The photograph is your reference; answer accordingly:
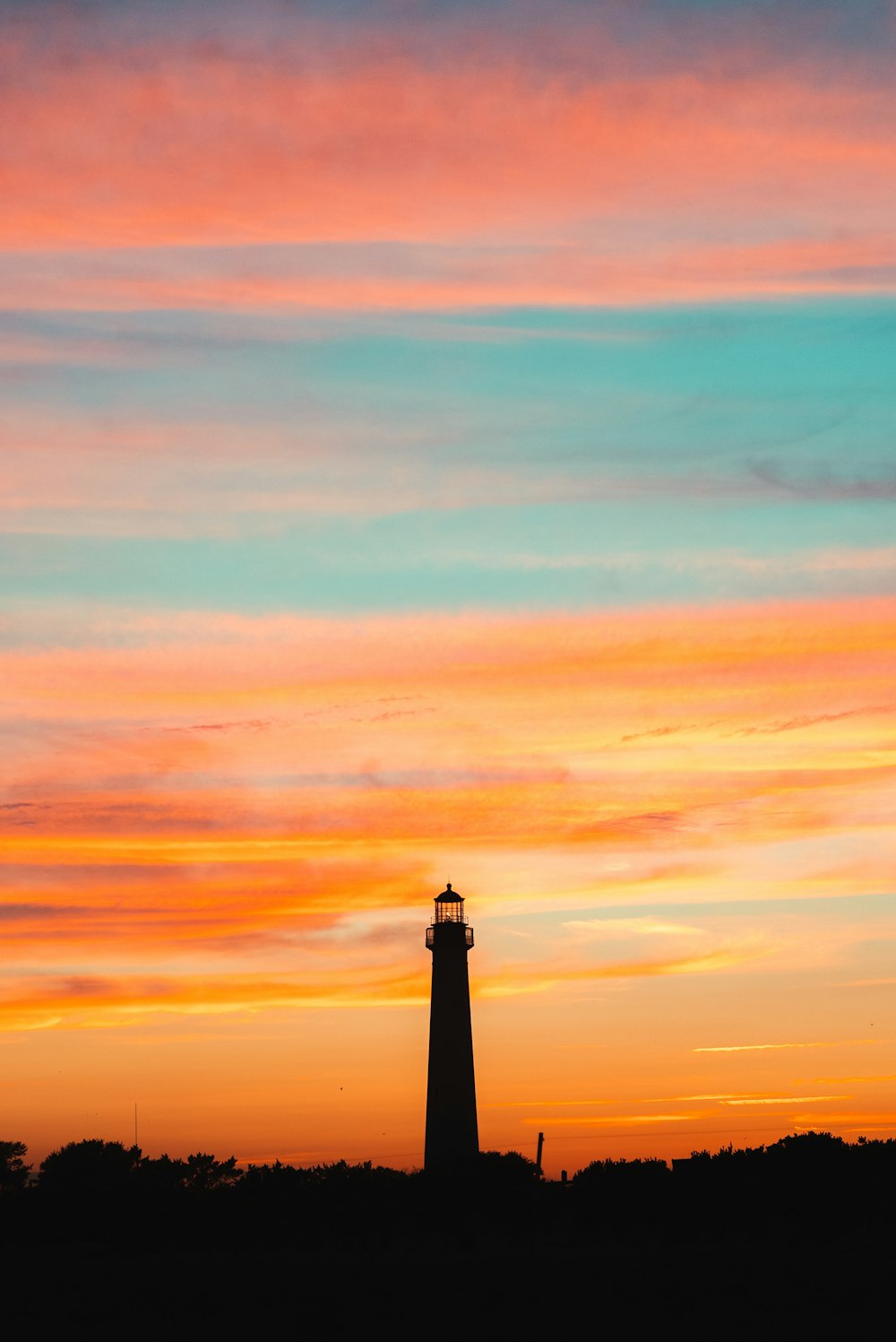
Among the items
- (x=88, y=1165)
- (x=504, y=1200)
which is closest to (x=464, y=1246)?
(x=504, y=1200)

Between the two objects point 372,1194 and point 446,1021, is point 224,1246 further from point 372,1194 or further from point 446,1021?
point 446,1021

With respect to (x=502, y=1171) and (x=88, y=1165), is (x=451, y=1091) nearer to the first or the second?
(x=502, y=1171)

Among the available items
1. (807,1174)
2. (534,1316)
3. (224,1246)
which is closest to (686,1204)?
(807,1174)

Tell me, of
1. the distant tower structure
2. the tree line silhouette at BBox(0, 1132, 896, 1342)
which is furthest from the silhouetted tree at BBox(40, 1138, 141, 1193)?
the distant tower structure

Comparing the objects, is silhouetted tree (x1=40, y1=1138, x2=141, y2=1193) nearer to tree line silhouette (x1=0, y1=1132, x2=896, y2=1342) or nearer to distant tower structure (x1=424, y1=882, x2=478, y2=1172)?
tree line silhouette (x1=0, y1=1132, x2=896, y2=1342)

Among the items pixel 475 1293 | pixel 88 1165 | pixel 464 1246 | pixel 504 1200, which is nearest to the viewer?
pixel 475 1293

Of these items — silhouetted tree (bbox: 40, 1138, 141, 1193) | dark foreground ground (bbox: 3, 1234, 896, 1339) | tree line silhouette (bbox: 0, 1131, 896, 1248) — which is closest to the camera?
dark foreground ground (bbox: 3, 1234, 896, 1339)

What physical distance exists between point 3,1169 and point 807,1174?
50.4 meters

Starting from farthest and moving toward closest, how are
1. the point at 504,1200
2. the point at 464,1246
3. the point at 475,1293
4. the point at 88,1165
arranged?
the point at 88,1165 < the point at 504,1200 < the point at 464,1246 < the point at 475,1293

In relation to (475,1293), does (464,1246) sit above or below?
above

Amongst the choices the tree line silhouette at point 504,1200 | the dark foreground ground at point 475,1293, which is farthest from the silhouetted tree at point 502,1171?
the dark foreground ground at point 475,1293

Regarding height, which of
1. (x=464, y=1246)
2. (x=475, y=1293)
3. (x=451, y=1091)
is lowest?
(x=475, y=1293)

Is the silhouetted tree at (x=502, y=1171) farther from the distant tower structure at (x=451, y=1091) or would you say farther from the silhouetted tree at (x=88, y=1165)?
the silhouetted tree at (x=88, y=1165)

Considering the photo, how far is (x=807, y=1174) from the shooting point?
229 ft
